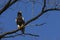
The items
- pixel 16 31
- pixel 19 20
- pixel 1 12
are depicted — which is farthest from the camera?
pixel 19 20

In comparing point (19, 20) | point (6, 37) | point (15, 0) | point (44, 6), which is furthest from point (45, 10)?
point (19, 20)

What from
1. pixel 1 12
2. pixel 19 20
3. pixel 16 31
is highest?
pixel 1 12

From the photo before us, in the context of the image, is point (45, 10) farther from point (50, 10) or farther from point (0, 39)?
point (0, 39)

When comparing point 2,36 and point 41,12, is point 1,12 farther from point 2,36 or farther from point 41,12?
point 41,12

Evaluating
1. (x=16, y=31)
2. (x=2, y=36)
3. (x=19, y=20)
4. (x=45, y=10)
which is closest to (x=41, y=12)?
(x=45, y=10)

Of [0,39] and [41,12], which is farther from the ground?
[41,12]

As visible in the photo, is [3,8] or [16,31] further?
[3,8]

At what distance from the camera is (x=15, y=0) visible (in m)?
4.58

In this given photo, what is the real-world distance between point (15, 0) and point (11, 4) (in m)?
0.12

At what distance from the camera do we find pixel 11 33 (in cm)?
426

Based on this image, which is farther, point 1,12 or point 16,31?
point 1,12

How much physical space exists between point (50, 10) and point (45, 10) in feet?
0.34

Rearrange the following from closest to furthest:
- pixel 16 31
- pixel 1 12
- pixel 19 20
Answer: pixel 16 31 < pixel 1 12 < pixel 19 20

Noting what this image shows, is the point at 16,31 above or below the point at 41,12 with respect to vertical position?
below
